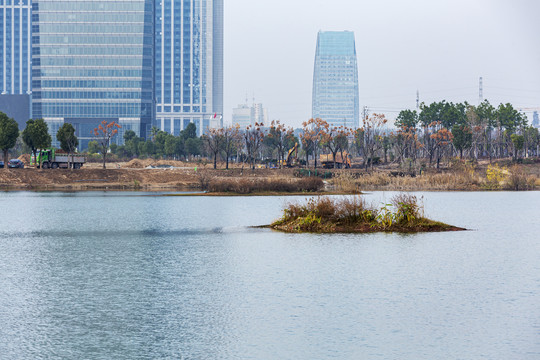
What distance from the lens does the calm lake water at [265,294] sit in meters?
13.5

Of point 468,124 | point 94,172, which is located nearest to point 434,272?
point 94,172

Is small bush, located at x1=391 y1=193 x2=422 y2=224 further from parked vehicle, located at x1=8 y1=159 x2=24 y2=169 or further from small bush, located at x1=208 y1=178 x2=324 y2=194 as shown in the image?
parked vehicle, located at x1=8 y1=159 x2=24 y2=169

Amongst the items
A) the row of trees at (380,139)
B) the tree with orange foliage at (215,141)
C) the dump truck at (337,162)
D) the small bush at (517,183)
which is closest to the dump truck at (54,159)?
the row of trees at (380,139)

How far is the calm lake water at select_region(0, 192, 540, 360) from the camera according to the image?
13.5 metres

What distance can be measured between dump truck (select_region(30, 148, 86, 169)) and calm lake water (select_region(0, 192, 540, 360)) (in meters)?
63.3

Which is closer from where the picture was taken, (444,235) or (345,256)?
(345,256)

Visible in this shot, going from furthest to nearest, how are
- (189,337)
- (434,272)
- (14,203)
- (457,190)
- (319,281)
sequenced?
(457,190) < (14,203) < (434,272) < (319,281) < (189,337)

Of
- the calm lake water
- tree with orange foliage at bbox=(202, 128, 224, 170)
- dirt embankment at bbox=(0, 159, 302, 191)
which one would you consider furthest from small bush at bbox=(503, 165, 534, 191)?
tree with orange foliage at bbox=(202, 128, 224, 170)

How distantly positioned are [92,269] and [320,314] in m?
9.53

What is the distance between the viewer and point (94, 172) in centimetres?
9162

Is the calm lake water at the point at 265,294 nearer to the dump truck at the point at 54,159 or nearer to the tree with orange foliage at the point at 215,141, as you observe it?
the dump truck at the point at 54,159

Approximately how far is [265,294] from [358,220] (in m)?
16.2

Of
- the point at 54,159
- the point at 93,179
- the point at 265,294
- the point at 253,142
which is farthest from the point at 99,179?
the point at 265,294

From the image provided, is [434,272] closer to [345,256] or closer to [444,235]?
[345,256]
